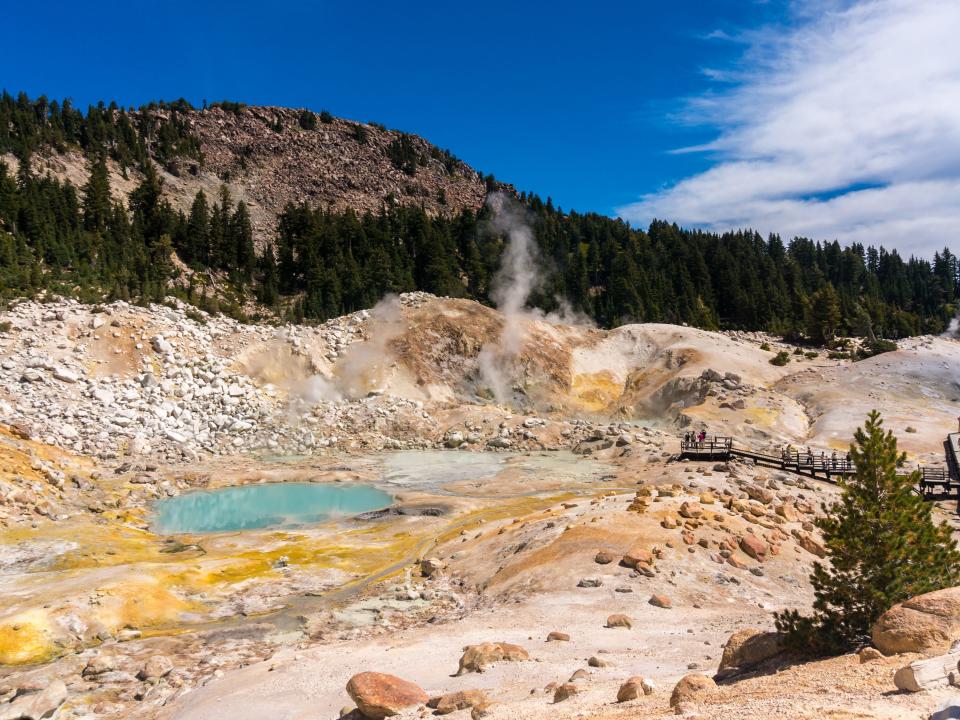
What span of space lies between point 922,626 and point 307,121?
14592 centimetres

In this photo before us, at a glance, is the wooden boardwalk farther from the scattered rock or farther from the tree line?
the tree line

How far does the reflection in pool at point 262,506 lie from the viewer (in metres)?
31.5

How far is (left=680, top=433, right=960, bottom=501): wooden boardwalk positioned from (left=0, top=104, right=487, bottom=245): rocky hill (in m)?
86.5

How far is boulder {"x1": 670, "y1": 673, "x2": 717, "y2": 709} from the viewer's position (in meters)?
8.49

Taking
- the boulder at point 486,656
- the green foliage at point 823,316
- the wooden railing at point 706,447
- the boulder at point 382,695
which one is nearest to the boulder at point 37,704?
the boulder at point 382,695

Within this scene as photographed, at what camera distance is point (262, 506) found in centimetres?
3522

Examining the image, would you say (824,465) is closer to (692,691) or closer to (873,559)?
(873,559)

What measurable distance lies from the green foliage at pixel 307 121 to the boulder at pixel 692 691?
144 metres

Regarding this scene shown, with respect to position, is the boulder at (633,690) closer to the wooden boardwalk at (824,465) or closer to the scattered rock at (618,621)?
the scattered rock at (618,621)

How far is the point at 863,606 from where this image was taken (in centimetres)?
1085

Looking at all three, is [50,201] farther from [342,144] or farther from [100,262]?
[342,144]

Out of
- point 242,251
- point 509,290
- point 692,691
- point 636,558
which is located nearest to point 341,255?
point 242,251

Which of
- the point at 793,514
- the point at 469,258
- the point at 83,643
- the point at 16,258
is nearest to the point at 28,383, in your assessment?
the point at 16,258

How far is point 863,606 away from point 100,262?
74466 mm
